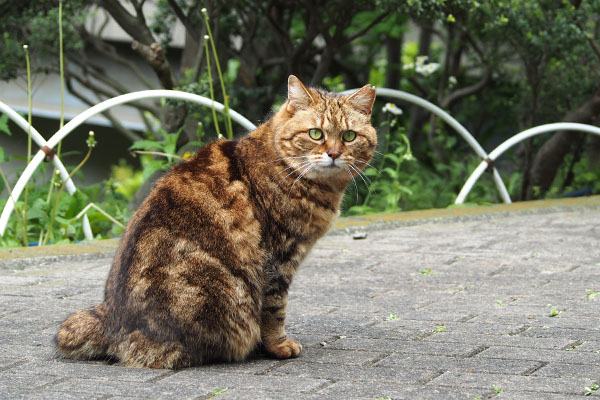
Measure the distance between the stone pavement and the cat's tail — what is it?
0.17ft

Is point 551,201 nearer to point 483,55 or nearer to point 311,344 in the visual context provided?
point 483,55

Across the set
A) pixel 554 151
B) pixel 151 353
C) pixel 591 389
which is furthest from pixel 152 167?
pixel 554 151

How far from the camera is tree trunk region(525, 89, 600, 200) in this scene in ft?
26.3

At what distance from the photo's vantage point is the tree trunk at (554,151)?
8.02 m

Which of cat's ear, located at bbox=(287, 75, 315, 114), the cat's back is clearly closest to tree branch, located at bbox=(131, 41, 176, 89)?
cat's ear, located at bbox=(287, 75, 315, 114)

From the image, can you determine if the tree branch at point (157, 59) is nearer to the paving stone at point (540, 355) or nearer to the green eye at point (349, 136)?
the green eye at point (349, 136)

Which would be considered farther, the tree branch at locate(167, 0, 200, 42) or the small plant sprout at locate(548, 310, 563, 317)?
the tree branch at locate(167, 0, 200, 42)

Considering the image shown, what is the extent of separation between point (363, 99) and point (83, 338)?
1488mm

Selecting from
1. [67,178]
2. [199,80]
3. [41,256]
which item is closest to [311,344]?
[41,256]

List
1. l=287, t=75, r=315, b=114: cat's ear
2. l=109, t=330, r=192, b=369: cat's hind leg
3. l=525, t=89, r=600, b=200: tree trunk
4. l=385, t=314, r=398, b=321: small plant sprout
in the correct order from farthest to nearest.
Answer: l=525, t=89, r=600, b=200: tree trunk, l=385, t=314, r=398, b=321: small plant sprout, l=287, t=75, r=315, b=114: cat's ear, l=109, t=330, r=192, b=369: cat's hind leg

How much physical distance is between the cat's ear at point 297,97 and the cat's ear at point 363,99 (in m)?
0.18

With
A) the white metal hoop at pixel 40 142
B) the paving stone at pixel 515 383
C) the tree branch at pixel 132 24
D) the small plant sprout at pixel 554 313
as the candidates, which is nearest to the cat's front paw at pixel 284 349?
the paving stone at pixel 515 383

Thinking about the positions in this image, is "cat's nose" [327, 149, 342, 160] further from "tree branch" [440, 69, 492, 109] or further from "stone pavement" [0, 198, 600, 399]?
"tree branch" [440, 69, 492, 109]

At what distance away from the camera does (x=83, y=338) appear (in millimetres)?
3049
